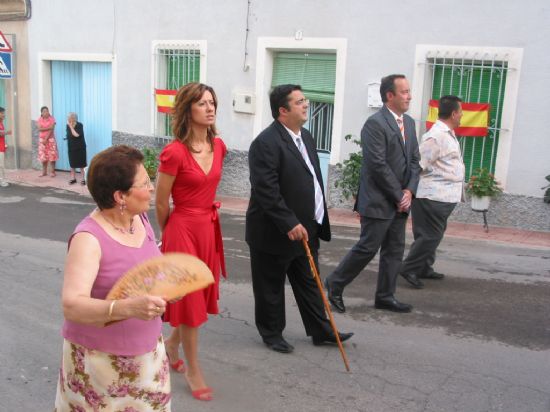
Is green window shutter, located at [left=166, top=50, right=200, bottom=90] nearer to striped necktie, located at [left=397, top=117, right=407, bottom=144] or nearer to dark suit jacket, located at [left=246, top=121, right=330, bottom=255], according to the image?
striped necktie, located at [left=397, top=117, right=407, bottom=144]

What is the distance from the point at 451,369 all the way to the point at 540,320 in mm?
1422

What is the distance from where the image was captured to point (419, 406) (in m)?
3.64

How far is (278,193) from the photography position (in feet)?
13.4

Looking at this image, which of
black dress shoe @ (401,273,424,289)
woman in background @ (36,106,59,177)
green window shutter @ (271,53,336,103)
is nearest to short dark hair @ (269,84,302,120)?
black dress shoe @ (401,273,424,289)

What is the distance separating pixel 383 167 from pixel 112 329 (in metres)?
3.05

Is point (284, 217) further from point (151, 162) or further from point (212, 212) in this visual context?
point (151, 162)

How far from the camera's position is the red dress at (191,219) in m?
3.56

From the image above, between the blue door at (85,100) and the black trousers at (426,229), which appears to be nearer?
the black trousers at (426,229)

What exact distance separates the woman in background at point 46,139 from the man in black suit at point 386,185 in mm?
10549

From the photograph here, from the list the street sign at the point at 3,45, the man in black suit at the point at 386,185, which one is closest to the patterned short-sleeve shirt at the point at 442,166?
the man in black suit at the point at 386,185

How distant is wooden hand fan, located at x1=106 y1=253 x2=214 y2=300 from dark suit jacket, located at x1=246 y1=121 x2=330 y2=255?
6.23 feet

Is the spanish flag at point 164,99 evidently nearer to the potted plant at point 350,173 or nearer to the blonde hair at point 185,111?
the potted plant at point 350,173

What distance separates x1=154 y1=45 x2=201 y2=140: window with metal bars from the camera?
12.1m

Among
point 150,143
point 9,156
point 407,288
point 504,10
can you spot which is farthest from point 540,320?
point 9,156
